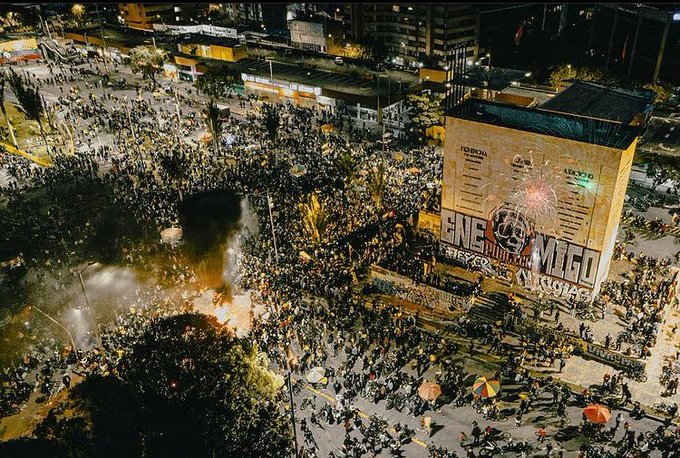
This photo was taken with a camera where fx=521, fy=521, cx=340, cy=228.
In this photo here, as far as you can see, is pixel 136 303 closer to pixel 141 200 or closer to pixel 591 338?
pixel 141 200

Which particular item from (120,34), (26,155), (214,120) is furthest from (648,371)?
(120,34)

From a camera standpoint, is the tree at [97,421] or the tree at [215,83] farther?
the tree at [215,83]

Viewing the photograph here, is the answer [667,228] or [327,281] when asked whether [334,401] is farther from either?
[667,228]

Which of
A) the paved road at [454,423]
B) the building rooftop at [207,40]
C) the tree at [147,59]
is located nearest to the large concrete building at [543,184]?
the paved road at [454,423]

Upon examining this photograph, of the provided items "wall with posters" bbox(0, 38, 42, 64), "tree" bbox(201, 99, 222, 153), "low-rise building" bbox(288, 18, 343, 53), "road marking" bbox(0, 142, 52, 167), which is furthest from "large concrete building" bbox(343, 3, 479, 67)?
"wall with posters" bbox(0, 38, 42, 64)

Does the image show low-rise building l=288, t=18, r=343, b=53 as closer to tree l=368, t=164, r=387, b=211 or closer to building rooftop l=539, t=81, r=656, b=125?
tree l=368, t=164, r=387, b=211

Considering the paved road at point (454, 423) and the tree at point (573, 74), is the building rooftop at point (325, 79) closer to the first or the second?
the tree at point (573, 74)

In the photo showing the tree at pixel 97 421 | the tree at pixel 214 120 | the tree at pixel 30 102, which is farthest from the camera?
the tree at pixel 30 102
